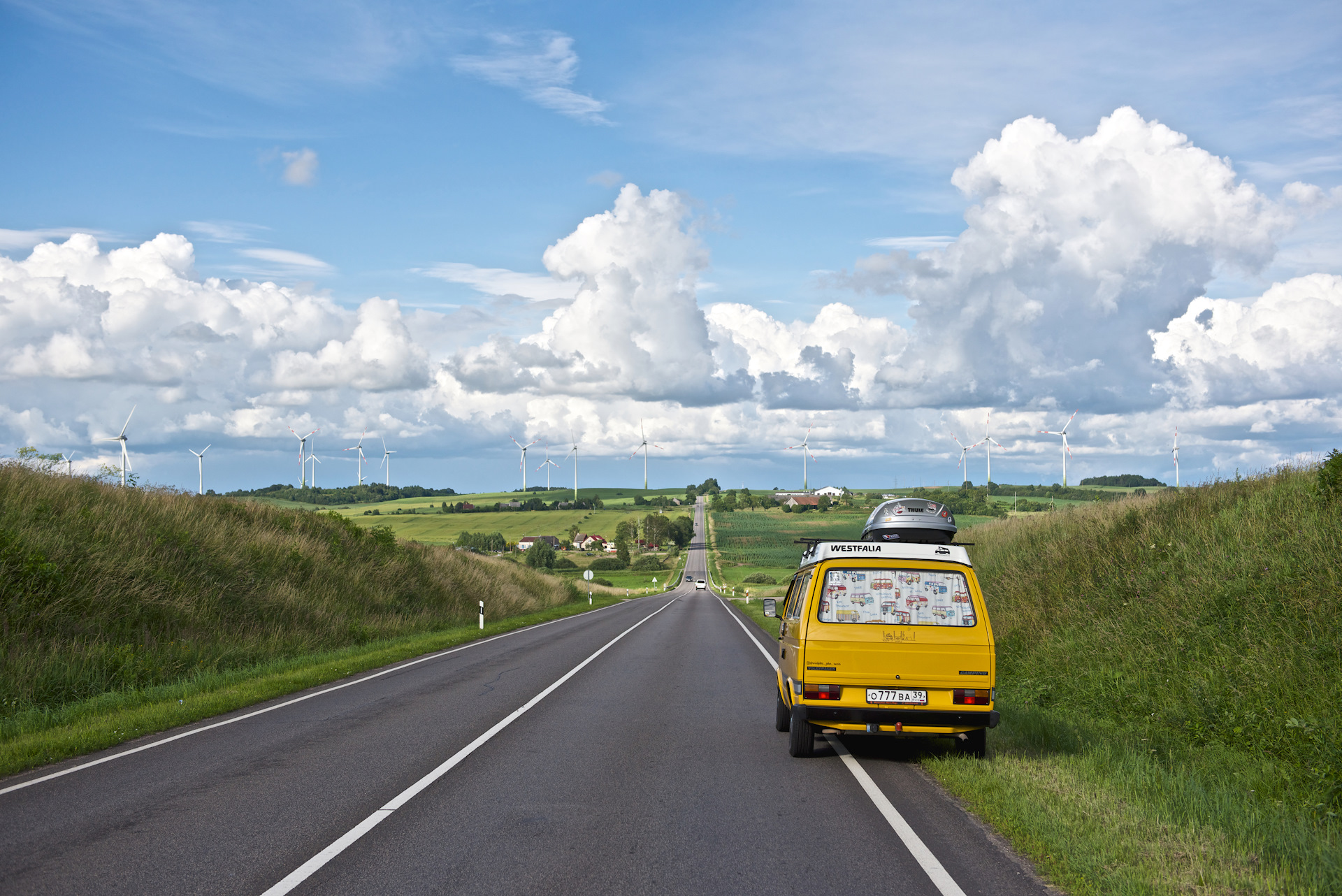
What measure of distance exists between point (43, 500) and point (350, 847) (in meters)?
14.3

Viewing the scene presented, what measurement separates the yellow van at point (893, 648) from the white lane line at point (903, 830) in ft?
1.52

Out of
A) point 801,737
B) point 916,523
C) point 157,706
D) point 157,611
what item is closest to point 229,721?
point 157,706

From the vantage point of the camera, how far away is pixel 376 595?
1103 inches

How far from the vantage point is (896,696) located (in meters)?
8.63

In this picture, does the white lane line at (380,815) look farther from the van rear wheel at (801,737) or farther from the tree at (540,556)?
the tree at (540,556)

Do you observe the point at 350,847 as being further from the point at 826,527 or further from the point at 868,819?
the point at 826,527

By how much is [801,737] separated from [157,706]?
28.9ft

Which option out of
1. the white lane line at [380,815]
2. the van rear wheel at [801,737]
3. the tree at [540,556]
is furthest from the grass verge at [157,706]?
the tree at [540,556]

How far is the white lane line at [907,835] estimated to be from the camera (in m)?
5.52

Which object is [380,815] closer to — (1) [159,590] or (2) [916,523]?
(1) [159,590]

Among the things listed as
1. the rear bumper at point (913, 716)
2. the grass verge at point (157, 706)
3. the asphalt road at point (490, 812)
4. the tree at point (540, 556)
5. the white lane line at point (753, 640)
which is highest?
the rear bumper at point (913, 716)

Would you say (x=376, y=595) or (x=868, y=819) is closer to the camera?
(x=868, y=819)

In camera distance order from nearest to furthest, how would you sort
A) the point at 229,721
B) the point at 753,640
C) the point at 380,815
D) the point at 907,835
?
1. the point at 907,835
2. the point at 380,815
3. the point at 229,721
4. the point at 753,640

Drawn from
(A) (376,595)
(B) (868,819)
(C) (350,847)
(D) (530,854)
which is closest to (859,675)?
(B) (868,819)
